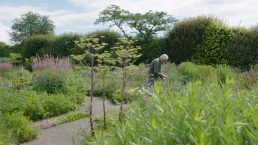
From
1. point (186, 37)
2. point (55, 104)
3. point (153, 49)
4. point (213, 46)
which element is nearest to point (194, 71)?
point (213, 46)

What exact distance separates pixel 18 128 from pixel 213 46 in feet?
45.1

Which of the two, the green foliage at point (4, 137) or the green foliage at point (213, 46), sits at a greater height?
the green foliage at point (213, 46)

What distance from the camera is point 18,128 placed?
333 inches

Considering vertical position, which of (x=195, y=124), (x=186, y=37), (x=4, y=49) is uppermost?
(x=195, y=124)

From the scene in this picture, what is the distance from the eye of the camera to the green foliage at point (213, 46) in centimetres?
2017

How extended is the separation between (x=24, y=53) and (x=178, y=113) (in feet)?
103

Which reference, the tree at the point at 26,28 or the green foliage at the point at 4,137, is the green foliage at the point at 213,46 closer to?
the green foliage at the point at 4,137

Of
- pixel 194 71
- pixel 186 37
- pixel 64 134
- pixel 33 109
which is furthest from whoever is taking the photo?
pixel 186 37

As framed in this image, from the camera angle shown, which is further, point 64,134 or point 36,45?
point 36,45

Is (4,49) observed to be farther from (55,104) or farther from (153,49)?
(55,104)

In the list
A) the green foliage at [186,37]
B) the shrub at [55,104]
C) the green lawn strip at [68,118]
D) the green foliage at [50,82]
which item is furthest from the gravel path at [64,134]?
the green foliage at [186,37]

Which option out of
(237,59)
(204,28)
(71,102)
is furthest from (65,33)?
(71,102)

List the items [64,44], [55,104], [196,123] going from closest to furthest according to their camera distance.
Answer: [196,123] → [55,104] → [64,44]

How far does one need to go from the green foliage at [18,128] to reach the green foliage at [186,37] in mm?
13995
